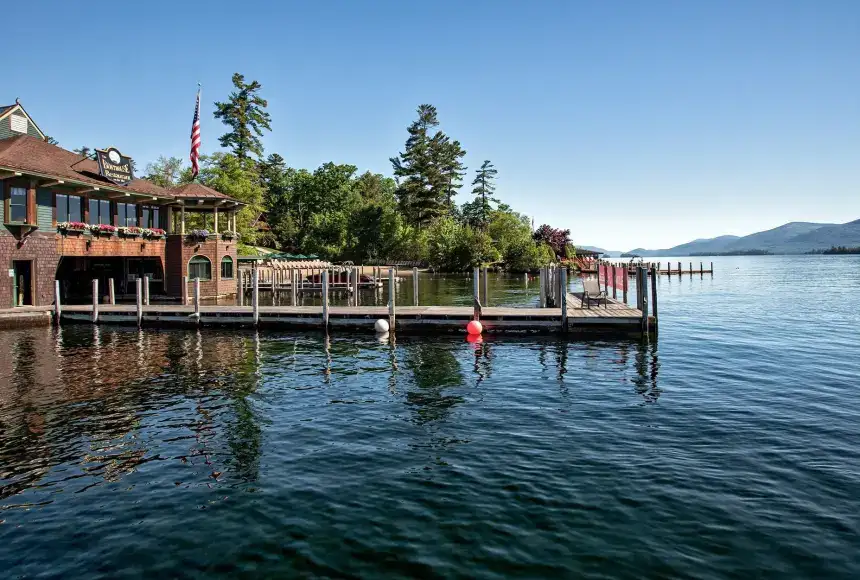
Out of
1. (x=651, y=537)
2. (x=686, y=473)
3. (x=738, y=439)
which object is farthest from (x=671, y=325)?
(x=651, y=537)

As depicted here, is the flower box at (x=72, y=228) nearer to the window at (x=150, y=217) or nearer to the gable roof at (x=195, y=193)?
the window at (x=150, y=217)

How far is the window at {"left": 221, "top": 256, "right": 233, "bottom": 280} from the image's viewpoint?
1688 inches

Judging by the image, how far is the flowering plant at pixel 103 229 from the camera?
34656 mm

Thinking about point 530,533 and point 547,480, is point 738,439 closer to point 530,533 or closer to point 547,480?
point 547,480

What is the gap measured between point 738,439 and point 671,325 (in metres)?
18.8

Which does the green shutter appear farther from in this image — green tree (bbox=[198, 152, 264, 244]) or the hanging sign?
green tree (bbox=[198, 152, 264, 244])

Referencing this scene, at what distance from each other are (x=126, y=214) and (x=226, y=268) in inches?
300

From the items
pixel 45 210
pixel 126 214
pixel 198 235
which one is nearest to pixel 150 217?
pixel 126 214

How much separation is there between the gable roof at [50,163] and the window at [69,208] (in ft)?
4.96

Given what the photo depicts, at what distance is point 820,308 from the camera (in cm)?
3741

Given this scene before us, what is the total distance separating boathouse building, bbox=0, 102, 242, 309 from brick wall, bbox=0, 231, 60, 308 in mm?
50

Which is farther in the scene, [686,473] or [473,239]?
[473,239]

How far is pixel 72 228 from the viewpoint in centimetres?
3309

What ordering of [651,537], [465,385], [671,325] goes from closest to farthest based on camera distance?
[651,537] → [465,385] → [671,325]
